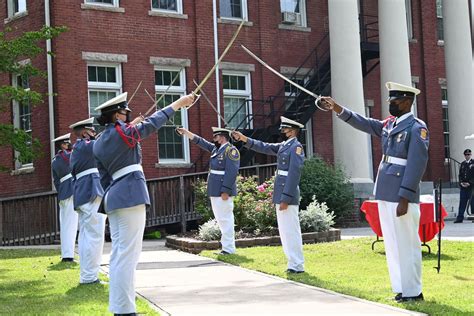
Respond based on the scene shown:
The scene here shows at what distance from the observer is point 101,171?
344 inches

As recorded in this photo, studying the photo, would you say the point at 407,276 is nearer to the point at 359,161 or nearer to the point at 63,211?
the point at 63,211

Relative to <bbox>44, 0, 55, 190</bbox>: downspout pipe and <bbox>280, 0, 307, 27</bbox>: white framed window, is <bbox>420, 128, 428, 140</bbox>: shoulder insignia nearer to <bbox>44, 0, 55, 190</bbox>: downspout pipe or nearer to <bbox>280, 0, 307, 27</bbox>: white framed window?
<bbox>44, 0, 55, 190</bbox>: downspout pipe

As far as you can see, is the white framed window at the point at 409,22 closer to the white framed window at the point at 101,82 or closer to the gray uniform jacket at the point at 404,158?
the white framed window at the point at 101,82

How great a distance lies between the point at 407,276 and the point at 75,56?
51.9 feet

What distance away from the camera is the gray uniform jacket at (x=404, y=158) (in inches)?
339

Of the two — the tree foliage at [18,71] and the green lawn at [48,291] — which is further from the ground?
the tree foliage at [18,71]

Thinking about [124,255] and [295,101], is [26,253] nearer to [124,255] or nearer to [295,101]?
[124,255]

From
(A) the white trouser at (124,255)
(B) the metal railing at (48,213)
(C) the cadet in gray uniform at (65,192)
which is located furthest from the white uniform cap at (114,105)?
(B) the metal railing at (48,213)

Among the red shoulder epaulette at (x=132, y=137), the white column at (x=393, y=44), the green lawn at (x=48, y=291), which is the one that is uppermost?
the white column at (x=393, y=44)

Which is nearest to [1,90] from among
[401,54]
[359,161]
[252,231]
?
[252,231]

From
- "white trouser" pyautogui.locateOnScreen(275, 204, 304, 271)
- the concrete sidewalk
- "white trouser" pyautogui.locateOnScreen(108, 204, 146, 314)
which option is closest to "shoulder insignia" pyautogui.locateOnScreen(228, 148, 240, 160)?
the concrete sidewalk

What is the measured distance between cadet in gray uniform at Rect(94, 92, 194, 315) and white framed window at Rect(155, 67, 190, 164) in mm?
15837

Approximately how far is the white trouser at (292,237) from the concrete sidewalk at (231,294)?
44cm

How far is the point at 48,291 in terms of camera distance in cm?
1037
